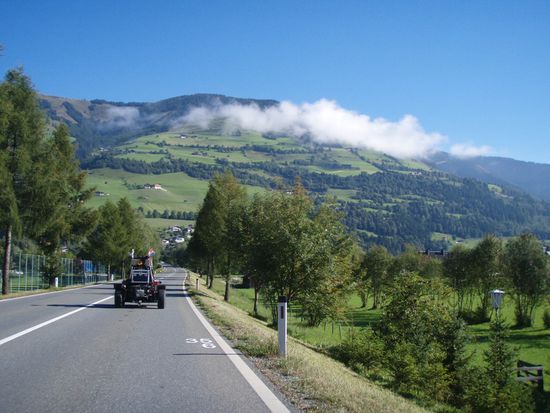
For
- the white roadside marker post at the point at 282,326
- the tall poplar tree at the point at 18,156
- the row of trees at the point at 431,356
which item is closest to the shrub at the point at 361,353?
the row of trees at the point at 431,356

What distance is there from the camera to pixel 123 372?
8.89 metres

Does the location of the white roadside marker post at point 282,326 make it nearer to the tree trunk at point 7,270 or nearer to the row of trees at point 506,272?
the tree trunk at point 7,270

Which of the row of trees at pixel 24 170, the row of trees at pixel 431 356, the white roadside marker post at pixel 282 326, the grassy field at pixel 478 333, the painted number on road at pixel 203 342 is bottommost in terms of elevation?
the grassy field at pixel 478 333

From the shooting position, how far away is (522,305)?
5497 centimetres

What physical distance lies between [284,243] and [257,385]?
64.0 ft

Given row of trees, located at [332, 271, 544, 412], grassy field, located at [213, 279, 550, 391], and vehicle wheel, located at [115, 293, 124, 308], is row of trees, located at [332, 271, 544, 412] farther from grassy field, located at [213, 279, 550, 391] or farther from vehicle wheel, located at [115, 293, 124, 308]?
vehicle wheel, located at [115, 293, 124, 308]

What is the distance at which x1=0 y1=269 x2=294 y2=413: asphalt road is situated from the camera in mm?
6918

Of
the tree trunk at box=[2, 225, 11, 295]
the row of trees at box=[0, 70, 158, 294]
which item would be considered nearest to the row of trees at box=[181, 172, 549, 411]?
the row of trees at box=[0, 70, 158, 294]

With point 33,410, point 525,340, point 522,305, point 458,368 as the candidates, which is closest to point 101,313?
point 458,368

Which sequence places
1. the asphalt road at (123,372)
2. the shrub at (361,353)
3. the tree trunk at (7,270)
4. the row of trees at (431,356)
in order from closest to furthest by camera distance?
the asphalt road at (123,372), the row of trees at (431,356), the shrub at (361,353), the tree trunk at (7,270)

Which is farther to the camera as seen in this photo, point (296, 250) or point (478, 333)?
point (478, 333)

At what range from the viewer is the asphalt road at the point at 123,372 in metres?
6.92

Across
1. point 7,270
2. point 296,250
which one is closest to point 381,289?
point 296,250

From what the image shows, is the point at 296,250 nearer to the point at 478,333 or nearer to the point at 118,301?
the point at 118,301
